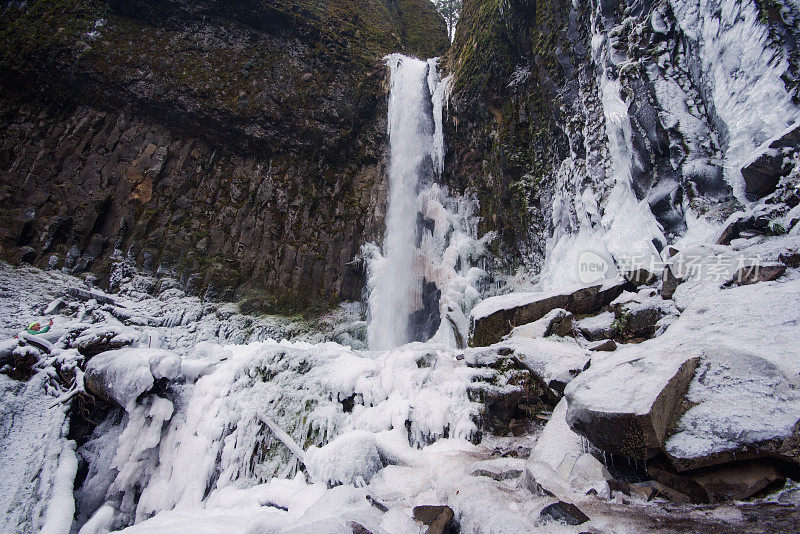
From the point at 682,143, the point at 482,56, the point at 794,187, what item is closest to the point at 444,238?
the point at 482,56

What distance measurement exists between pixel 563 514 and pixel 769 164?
5780 mm

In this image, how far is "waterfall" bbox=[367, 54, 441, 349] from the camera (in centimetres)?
1362

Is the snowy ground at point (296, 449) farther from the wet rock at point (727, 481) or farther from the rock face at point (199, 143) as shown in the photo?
the rock face at point (199, 143)

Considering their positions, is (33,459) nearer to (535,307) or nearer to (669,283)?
(535,307)

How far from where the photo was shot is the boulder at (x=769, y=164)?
4605mm

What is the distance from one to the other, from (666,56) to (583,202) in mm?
3326

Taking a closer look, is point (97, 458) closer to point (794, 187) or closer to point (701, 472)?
point (701, 472)

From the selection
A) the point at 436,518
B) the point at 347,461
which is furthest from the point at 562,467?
the point at 347,461

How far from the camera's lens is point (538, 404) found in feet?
14.2

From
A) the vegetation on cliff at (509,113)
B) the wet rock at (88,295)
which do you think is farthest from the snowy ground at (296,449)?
the wet rock at (88,295)

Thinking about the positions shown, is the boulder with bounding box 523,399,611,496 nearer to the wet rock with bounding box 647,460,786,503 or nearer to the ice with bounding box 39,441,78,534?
the wet rock with bounding box 647,460,786,503

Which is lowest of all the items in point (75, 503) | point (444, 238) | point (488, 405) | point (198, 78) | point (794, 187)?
point (75, 503)

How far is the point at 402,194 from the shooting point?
1527 cm

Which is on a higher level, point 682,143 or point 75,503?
point 682,143
